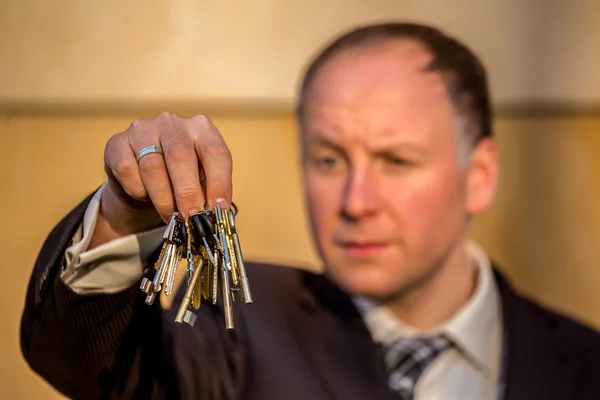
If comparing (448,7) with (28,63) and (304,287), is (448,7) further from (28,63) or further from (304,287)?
(28,63)

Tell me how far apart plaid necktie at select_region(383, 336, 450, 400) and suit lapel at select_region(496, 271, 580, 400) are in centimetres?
8

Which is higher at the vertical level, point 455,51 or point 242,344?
point 455,51

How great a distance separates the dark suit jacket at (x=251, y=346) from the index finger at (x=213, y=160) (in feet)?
0.43

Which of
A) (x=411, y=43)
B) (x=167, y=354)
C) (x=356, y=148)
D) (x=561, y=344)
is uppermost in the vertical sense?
(x=411, y=43)

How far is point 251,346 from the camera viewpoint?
888 millimetres

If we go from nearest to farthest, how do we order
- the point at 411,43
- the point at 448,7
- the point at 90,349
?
1. the point at 90,349
2. the point at 411,43
3. the point at 448,7

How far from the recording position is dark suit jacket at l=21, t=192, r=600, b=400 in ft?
2.05

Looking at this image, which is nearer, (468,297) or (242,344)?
(242,344)

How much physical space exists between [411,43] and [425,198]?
18 centimetres

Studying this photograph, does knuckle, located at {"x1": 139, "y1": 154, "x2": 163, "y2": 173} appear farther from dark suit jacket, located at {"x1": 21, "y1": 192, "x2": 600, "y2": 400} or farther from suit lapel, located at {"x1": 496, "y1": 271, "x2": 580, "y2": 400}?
suit lapel, located at {"x1": 496, "y1": 271, "x2": 580, "y2": 400}

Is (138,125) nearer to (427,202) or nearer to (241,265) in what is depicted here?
(241,265)

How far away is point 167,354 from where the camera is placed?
0.72 metres

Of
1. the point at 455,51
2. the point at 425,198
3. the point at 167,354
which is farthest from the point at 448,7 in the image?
the point at 167,354

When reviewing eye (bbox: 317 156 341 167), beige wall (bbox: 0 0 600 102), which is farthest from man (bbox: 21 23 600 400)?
beige wall (bbox: 0 0 600 102)
